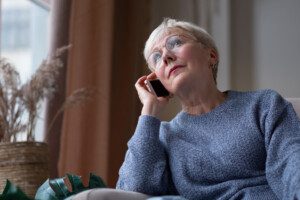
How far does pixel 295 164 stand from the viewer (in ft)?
4.07

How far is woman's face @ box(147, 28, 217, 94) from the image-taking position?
5.11 feet

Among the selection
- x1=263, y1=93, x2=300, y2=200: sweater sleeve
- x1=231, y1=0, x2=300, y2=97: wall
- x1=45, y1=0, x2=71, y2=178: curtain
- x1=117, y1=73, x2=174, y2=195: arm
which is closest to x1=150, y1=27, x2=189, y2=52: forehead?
x1=117, y1=73, x2=174, y2=195: arm

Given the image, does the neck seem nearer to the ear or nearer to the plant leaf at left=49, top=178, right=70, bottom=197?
the ear

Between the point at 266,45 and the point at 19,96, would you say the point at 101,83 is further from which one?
the point at 266,45

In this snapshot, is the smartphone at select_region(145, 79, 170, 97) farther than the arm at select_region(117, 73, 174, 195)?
Yes

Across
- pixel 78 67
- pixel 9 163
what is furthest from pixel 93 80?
pixel 9 163

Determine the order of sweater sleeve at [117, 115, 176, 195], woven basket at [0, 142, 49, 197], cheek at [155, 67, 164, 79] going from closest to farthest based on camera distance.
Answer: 1. sweater sleeve at [117, 115, 176, 195]
2. cheek at [155, 67, 164, 79]
3. woven basket at [0, 142, 49, 197]

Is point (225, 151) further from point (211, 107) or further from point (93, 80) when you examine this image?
point (93, 80)

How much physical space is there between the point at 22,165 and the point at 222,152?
838 mm

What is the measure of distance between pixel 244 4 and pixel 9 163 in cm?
196

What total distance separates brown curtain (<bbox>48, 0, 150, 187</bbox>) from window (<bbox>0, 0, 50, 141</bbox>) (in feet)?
0.74

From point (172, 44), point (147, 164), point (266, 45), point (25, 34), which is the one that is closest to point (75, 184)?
→ point (147, 164)

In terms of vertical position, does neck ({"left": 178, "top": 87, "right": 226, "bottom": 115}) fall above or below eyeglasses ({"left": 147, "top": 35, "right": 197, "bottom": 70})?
below

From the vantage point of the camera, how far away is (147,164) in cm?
152
